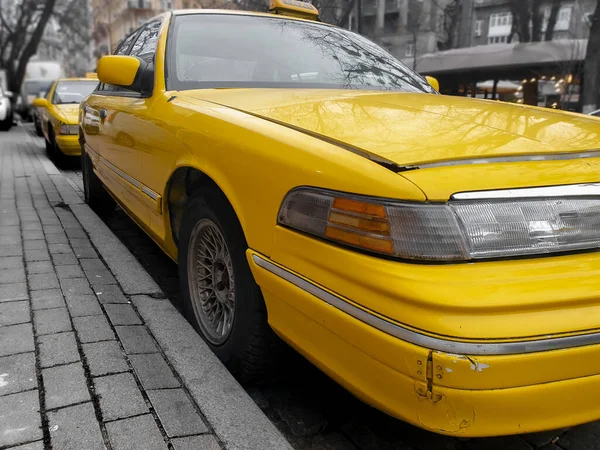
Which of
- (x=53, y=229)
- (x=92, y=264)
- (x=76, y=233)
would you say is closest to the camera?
(x=92, y=264)

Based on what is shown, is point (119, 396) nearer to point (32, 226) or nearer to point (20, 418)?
point (20, 418)

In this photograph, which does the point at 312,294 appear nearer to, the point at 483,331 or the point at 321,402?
the point at 483,331

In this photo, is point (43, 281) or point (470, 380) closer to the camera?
point (470, 380)

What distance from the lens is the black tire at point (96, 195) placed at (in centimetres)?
521

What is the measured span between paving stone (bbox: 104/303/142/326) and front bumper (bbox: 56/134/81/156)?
21.3 feet

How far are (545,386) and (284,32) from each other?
267cm

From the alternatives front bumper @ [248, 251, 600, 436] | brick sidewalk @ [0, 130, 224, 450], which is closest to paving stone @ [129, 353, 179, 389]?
brick sidewalk @ [0, 130, 224, 450]

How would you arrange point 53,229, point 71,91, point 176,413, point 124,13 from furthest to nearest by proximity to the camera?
point 124,13
point 71,91
point 53,229
point 176,413

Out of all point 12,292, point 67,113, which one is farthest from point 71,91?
point 12,292

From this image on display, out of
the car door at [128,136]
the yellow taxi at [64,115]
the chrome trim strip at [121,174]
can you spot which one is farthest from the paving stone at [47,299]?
the yellow taxi at [64,115]

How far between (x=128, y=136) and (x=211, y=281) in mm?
1360

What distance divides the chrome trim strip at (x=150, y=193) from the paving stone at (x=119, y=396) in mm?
1088

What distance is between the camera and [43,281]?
10.4ft

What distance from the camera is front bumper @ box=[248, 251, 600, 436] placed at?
4.57 feet
